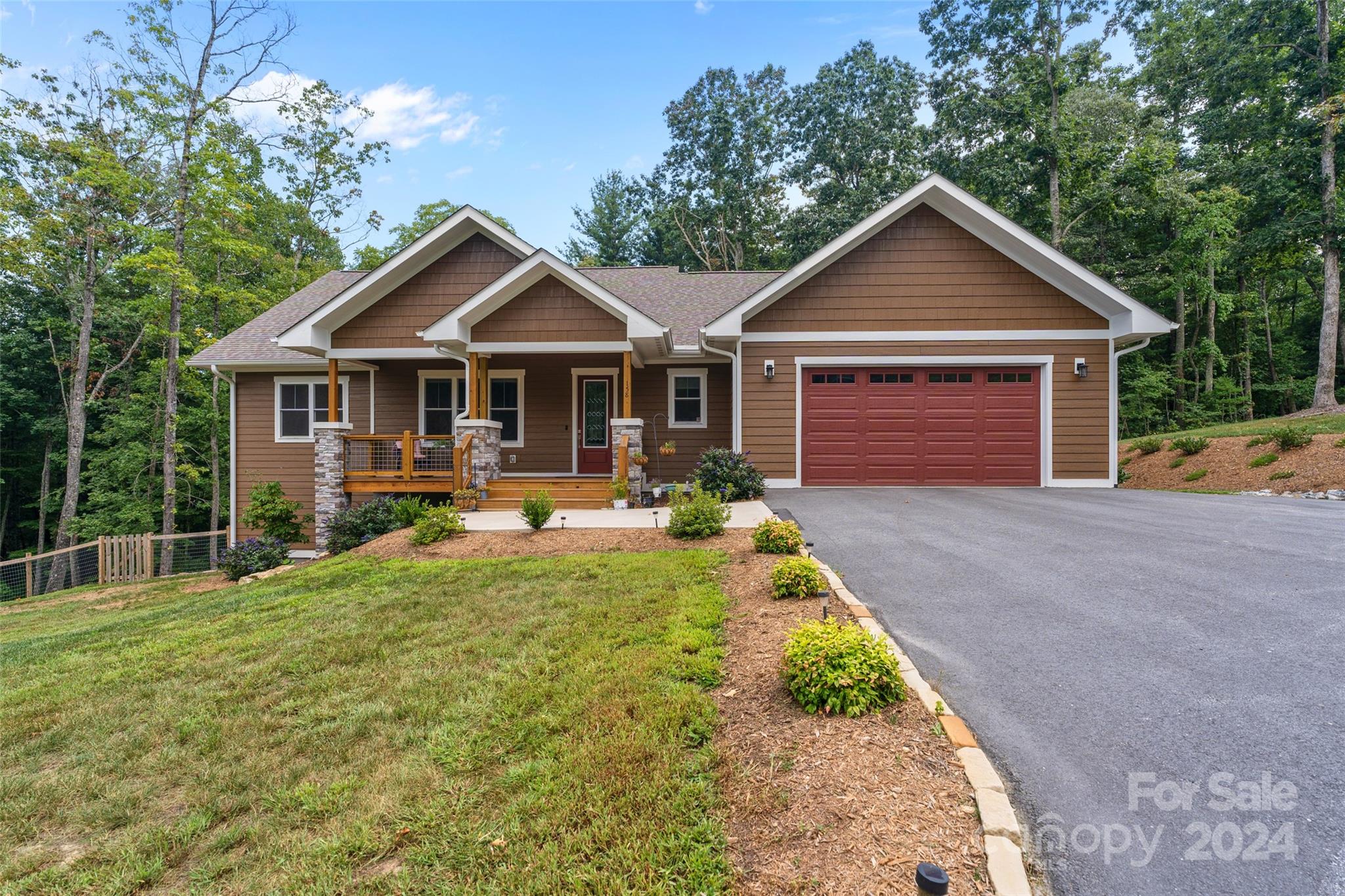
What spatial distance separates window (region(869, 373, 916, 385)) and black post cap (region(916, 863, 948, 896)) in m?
9.71

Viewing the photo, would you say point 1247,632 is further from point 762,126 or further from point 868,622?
point 762,126

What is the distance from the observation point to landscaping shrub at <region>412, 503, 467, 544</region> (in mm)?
7430

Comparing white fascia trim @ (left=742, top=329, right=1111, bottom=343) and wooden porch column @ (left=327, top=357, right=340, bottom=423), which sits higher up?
white fascia trim @ (left=742, top=329, right=1111, bottom=343)

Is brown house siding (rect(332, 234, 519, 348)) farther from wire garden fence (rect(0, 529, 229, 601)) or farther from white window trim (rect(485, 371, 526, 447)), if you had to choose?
wire garden fence (rect(0, 529, 229, 601))

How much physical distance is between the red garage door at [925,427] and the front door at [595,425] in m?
4.43

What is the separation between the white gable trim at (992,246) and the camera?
9.80m

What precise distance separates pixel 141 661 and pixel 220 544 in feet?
49.7

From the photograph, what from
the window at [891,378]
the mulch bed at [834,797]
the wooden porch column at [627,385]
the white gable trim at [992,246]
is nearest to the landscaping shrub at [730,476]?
the wooden porch column at [627,385]

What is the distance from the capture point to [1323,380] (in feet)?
51.7

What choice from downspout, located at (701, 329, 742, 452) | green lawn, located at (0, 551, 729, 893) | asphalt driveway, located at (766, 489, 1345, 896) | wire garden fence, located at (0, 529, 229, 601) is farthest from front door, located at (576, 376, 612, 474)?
wire garden fence, located at (0, 529, 229, 601)

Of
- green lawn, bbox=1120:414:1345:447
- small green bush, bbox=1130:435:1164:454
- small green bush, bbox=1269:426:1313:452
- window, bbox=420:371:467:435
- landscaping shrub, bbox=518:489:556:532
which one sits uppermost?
window, bbox=420:371:467:435

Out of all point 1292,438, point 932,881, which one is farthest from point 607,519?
point 1292,438

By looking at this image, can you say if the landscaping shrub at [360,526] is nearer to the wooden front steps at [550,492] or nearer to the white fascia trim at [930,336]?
the wooden front steps at [550,492]

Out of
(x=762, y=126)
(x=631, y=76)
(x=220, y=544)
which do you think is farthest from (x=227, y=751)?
(x=762, y=126)
